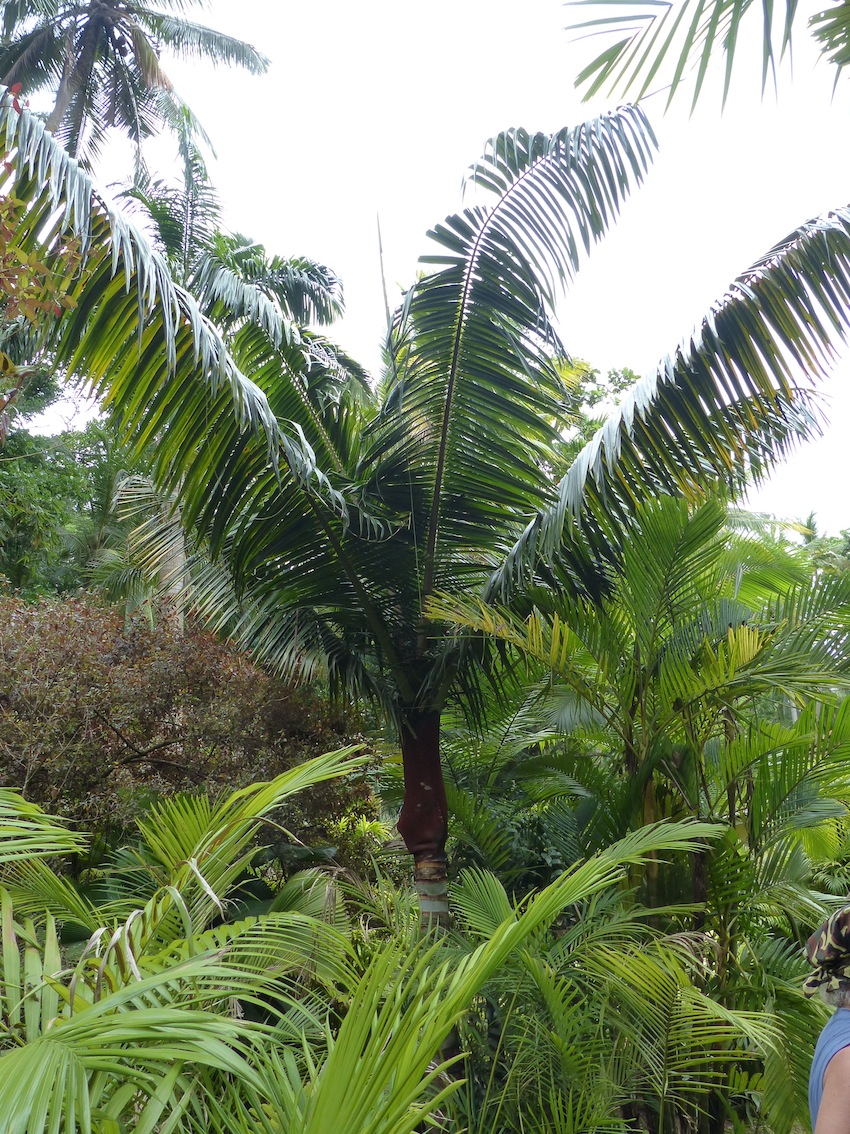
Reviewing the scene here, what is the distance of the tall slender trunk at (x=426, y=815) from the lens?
4984mm

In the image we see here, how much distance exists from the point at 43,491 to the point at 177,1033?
10057 mm

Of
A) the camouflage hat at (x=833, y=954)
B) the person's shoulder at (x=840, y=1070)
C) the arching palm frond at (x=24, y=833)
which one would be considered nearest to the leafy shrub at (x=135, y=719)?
the arching palm frond at (x=24, y=833)

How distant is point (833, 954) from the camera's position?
1.91m

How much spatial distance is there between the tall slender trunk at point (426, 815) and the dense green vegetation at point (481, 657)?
0.07 feet

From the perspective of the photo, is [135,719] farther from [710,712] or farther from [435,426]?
[710,712]

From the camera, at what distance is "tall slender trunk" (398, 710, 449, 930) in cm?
498

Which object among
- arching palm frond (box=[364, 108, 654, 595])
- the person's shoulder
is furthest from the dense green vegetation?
the person's shoulder

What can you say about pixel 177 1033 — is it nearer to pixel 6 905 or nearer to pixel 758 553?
pixel 6 905

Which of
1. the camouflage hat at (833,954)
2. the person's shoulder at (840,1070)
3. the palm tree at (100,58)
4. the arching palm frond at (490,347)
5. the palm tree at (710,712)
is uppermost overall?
the palm tree at (100,58)

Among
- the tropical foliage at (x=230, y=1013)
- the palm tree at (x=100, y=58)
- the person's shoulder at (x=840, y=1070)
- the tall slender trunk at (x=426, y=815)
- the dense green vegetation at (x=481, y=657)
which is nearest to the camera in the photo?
the tropical foliage at (x=230, y=1013)

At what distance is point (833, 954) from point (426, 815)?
3351 millimetres

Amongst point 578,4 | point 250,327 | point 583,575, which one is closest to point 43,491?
point 250,327

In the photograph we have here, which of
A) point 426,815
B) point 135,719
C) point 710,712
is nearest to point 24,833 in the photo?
point 426,815

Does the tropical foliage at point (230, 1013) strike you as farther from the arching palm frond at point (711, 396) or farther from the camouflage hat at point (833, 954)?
the arching palm frond at point (711, 396)
